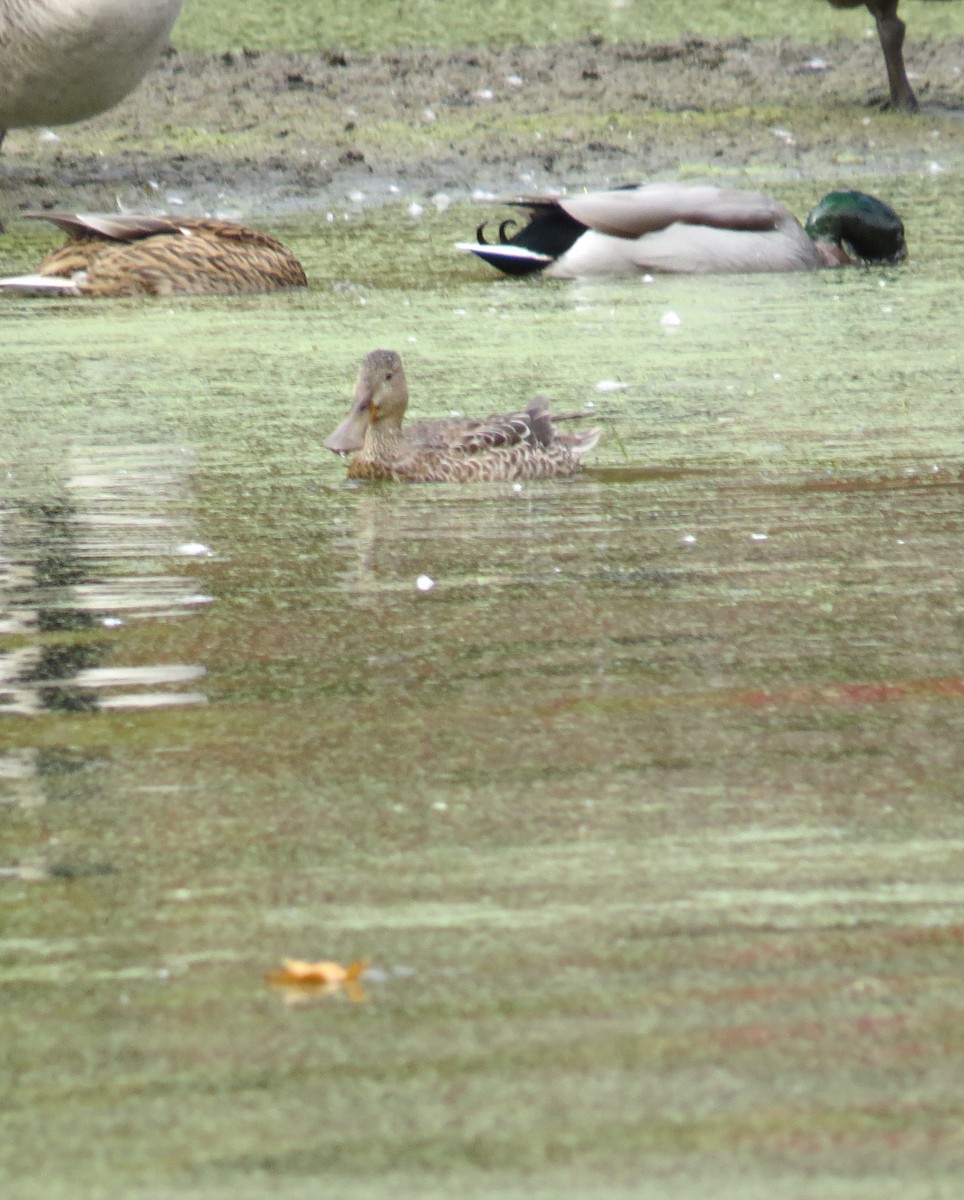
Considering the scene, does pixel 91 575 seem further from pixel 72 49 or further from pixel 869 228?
pixel 72 49

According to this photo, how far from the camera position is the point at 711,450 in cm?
596

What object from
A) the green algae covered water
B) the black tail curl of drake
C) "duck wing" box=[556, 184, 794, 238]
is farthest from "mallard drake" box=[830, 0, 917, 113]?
the green algae covered water

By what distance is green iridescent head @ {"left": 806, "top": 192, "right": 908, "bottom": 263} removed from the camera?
34.1 ft

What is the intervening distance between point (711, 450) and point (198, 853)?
318 centimetres

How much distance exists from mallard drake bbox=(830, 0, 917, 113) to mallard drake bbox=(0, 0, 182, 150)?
4940mm

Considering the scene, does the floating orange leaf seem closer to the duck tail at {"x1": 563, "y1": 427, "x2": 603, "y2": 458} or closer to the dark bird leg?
the duck tail at {"x1": 563, "y1": 427, "x2": 603, "y2": 458}

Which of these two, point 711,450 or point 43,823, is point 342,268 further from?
point 43,823

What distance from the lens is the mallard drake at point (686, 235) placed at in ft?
34.4

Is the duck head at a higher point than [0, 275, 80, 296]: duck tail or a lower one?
lower

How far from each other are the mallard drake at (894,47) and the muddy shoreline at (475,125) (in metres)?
0.15

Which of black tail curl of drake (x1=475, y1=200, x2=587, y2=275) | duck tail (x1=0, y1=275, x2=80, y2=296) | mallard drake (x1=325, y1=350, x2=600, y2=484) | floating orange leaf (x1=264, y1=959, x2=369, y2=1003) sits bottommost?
floating orange leaf (x1=264, y1=959, x2=369, y2=1003)

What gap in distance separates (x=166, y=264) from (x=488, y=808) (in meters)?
7.11

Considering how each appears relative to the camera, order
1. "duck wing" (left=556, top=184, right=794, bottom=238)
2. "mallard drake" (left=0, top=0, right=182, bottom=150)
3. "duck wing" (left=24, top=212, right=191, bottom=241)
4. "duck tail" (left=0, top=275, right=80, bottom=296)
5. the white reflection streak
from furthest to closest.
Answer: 1. "mallard drake" (left=0, top=0, right=182, bottom=150)
2. "duck wing" (left=556, top=184, right=794, bottom=238)
3. "duck wing" (left=24, top=212, right=191, bottom=241)
4. "duck tail" (left=0, top=275, right=80, bottom=296)
5. the white reflection streak

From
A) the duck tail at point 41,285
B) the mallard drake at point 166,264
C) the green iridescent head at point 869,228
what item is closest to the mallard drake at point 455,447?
the mallard drake at point 166,264
